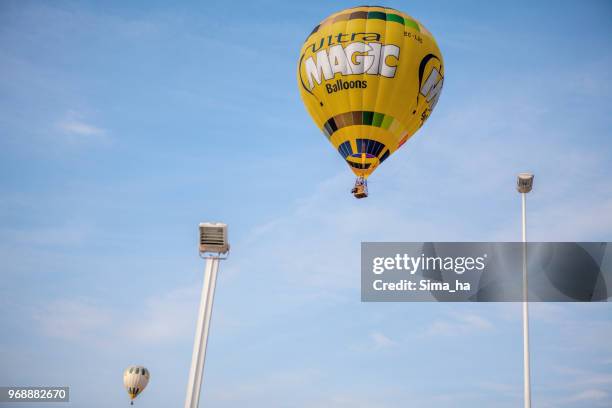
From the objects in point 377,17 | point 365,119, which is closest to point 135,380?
point 365,119

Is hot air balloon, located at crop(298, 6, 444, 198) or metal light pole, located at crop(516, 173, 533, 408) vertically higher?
hot air balloon, located at crop(298, 6, 444, 198)

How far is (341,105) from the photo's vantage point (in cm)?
3962

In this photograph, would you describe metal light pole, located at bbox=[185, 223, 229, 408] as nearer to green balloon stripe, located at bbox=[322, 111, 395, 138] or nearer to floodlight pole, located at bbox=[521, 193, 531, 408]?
floodlight pole, located at bbox=[521, 193, 531, 408]

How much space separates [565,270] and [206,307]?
20768 mm

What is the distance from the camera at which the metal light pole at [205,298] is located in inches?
851

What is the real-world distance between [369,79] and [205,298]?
1983 centimetres

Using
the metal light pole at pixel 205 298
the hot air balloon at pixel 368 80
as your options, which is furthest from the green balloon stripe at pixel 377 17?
the metal light pole at pixel 205 298

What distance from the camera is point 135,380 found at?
155ft

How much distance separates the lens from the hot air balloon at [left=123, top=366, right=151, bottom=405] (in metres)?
47.2

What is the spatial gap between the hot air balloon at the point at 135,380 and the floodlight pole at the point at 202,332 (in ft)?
→ 88.7

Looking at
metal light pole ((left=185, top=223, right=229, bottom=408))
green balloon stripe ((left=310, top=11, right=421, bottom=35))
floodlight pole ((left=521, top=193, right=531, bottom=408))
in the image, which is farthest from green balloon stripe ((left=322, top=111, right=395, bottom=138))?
metal light pole ((left=185, top=223, right=229, bottom=408))

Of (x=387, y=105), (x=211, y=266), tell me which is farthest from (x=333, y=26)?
(x=211, y=266)

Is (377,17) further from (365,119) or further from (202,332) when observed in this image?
(202,332)

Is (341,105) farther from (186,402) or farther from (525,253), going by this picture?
(186,402)
